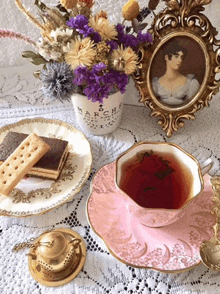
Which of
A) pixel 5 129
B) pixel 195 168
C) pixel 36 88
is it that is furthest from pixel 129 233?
pixel 36 88

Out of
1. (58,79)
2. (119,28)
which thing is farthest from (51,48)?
(119,28)

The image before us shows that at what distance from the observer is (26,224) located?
2.68ft

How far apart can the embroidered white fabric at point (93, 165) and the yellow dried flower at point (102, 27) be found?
301 mm

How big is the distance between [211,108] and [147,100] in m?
0.24

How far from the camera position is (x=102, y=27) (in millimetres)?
747

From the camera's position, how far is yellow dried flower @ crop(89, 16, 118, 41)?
2.44 feet

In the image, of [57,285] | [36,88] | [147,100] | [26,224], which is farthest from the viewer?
[36,88]

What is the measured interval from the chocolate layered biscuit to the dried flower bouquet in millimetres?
155

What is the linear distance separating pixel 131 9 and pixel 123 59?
122 millimetres

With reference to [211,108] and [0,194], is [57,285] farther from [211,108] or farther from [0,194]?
[211,108]

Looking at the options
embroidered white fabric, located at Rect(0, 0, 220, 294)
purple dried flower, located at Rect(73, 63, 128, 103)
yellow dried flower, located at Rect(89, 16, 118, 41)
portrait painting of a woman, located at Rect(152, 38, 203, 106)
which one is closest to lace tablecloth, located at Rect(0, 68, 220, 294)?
embroidered white fabric, located at Rect(0, 0, 220, 294)

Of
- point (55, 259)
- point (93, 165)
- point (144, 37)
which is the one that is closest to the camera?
point (55, 259)

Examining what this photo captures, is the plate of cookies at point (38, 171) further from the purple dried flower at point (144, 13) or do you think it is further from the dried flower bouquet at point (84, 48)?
the purple dried flower at point (144, 13)

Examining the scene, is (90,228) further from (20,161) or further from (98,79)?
(98,79)
